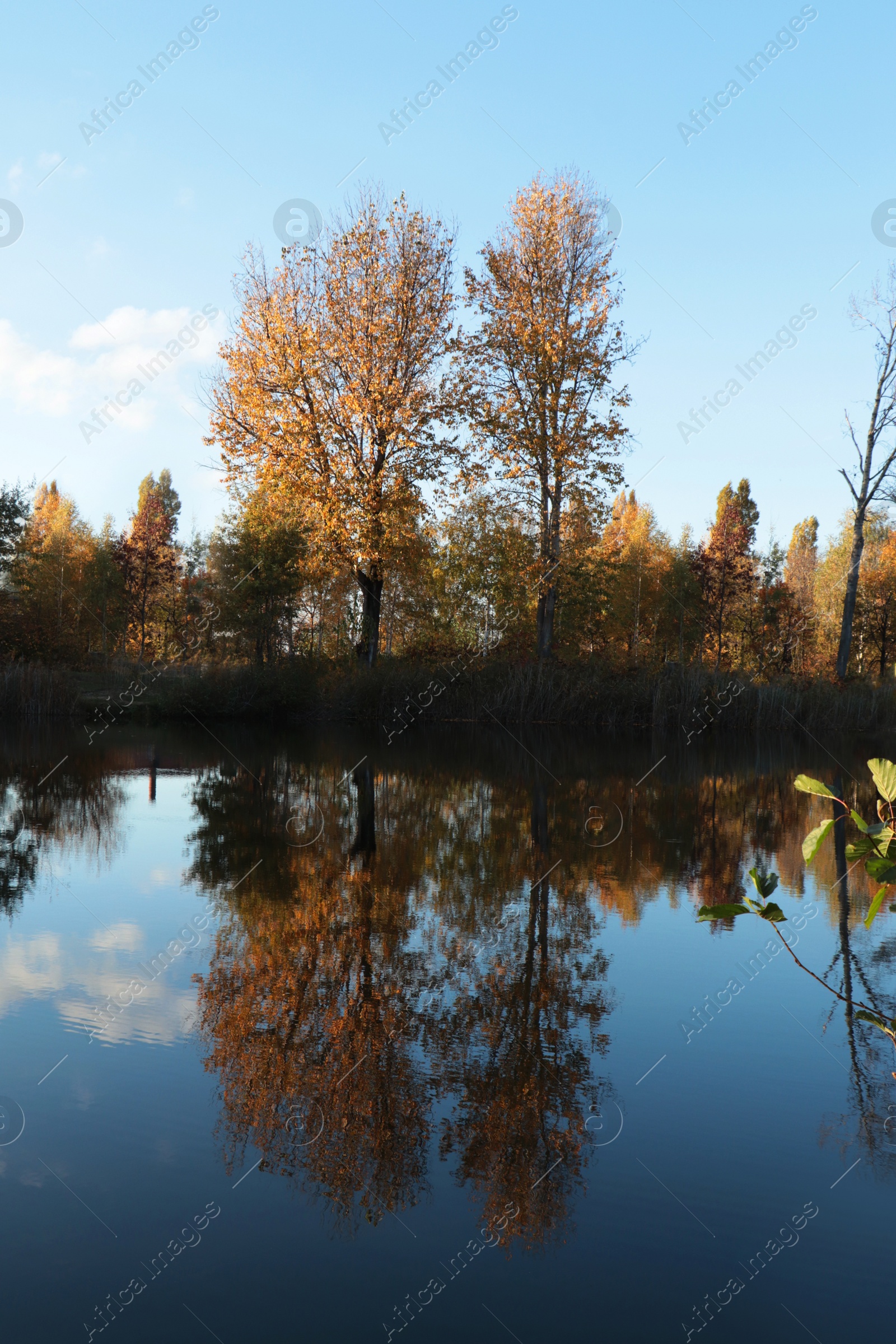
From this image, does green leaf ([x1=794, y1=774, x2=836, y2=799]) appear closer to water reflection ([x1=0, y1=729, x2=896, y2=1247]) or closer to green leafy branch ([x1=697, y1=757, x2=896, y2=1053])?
green leafy branch ([x1=697, y1=757, x2=896, y2=1053])

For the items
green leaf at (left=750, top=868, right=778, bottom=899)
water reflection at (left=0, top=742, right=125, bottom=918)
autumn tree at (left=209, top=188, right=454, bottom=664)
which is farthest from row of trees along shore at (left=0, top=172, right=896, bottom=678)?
green leaf at (left=750, top=868, right=778, bottom=899)

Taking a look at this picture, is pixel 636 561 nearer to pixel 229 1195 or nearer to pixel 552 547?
pixel 552 547

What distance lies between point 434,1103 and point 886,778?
6.56ft

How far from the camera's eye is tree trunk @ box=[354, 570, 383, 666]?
22.5 meters

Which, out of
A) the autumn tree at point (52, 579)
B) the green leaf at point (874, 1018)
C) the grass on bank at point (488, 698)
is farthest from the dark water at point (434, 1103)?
the autumn tree at point (52, 579)

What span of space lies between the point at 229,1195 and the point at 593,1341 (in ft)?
3.12

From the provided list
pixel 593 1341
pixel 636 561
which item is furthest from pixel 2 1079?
pixel 636 561

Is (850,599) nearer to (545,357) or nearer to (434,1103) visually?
(545,357)

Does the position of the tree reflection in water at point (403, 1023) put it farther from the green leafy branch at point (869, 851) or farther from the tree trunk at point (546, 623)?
the tree trunk at point (546, 623)

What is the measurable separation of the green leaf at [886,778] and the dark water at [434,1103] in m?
1.36

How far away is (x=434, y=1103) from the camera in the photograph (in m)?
2.78

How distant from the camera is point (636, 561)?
1756 inches

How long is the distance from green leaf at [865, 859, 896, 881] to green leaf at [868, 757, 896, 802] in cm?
10

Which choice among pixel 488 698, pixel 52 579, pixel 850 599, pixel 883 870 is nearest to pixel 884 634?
pixel 850 599
